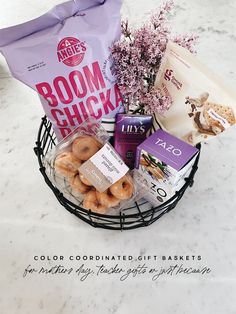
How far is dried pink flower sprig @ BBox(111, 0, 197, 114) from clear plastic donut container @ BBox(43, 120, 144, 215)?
0.10 meters

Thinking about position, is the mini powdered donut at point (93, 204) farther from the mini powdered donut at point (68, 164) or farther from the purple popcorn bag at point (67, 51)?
the purple popcorn bag at point (67, 51)

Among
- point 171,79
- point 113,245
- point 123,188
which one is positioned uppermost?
point 171,79

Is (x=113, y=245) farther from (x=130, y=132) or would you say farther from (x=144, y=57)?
(x=144, y=57)

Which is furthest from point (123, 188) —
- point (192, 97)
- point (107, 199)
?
point (192, 97)

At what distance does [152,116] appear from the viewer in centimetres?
63

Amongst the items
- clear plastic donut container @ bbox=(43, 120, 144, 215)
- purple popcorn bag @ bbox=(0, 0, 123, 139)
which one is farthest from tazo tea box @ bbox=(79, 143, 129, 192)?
purple popcorn bag @ bbox=(0, 0, 123, 139)

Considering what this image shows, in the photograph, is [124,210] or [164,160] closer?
[164,160]

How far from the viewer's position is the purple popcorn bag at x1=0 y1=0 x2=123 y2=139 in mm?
546

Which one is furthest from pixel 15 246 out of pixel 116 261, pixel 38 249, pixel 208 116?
pixel 208 116

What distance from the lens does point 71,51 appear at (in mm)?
562

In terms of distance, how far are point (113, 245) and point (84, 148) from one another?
7.3 inches

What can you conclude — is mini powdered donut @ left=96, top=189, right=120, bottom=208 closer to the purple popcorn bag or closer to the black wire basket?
the black wire basket

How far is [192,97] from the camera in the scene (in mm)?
572

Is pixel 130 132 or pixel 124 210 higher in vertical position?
pixel 130 132
